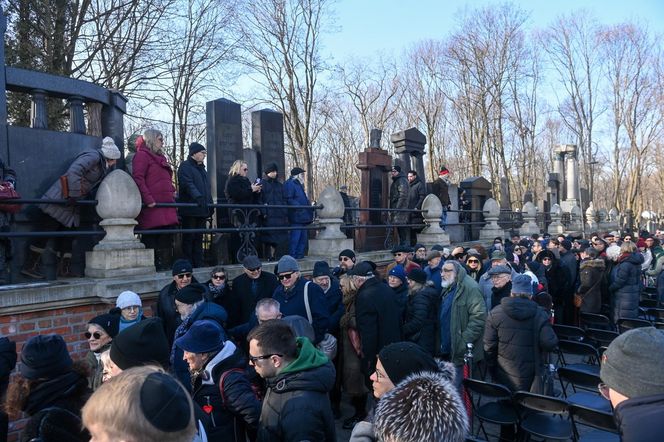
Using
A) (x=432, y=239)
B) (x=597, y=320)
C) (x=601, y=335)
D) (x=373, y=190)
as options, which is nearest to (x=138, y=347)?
(x=601, y=335)

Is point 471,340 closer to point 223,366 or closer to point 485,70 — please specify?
point 223,366

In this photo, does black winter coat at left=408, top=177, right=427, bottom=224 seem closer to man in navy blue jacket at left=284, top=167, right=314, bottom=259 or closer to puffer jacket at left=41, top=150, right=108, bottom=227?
man in navy blue jacket at left=284, top=167, right=314, bottom=259

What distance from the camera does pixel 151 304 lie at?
5.57 metres

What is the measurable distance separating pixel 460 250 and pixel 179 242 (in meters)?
4.65

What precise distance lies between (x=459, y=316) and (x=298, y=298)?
187 cm

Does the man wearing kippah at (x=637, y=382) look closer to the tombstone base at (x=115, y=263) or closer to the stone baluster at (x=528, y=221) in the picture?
the tombstone base at (x=115, y=263)

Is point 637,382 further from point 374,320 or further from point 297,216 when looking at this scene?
point 297,216

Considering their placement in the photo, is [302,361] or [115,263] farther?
[115,263]

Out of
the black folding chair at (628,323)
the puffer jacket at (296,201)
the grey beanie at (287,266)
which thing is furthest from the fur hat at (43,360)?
the black folding chair at (628,323)

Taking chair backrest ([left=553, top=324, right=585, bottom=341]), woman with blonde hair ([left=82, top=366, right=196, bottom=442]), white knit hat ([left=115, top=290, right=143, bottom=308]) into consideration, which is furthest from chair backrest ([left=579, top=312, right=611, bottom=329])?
woman with blonde hair ([left=82, top=366, right=196, bottom=442])

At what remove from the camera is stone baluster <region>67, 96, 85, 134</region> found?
23.3ft

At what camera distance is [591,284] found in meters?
9.09

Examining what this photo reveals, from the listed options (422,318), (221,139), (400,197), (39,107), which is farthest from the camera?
(400,197)

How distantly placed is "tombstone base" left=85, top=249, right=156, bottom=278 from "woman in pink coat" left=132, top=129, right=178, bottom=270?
23.1 inches
